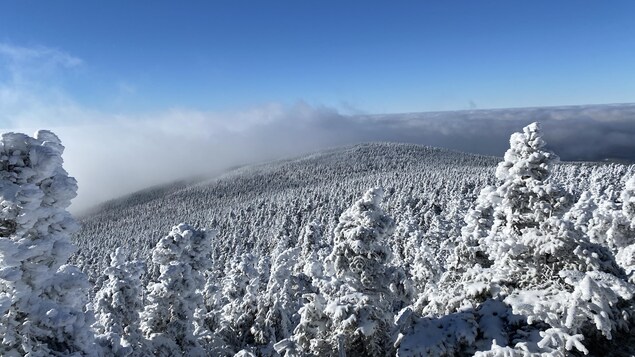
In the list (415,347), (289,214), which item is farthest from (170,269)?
(289,214)

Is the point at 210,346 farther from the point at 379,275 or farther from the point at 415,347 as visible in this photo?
the point at 415,347

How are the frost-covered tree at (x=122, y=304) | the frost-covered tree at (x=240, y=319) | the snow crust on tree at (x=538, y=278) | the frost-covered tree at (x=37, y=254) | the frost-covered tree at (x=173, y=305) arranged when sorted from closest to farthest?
the snow crust on tree at (x=538, y=278)
the frost-covered tree at (x=37, y=254)
the frost-covered tree at (x=173, y=305)
the frost-covered tree at (x=122, y=304)
the frost-covered tree at (x=240, y=319)

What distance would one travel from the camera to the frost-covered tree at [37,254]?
10.3 meters

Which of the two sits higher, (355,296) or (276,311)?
(355,296)

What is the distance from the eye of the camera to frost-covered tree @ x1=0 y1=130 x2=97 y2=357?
10312mm

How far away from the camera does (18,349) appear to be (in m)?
10.4

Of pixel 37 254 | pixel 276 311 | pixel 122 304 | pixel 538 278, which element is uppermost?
pixel 37 254

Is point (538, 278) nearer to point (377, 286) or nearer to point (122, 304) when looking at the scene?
point (377, 286)

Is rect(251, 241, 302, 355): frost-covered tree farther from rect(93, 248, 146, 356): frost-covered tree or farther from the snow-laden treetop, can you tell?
the snow-laden treetop

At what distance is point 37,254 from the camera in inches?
424

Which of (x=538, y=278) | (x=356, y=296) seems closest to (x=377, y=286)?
(x=356, y=296)

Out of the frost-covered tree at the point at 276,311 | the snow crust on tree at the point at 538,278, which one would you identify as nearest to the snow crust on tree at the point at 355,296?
the snow crust on tree at the point at 538,278

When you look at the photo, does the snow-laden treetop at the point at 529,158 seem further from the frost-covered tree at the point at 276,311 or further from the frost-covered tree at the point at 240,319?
the frost-covered tree at the point at 240,319

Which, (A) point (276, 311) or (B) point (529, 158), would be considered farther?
(A) point (276, 311)
